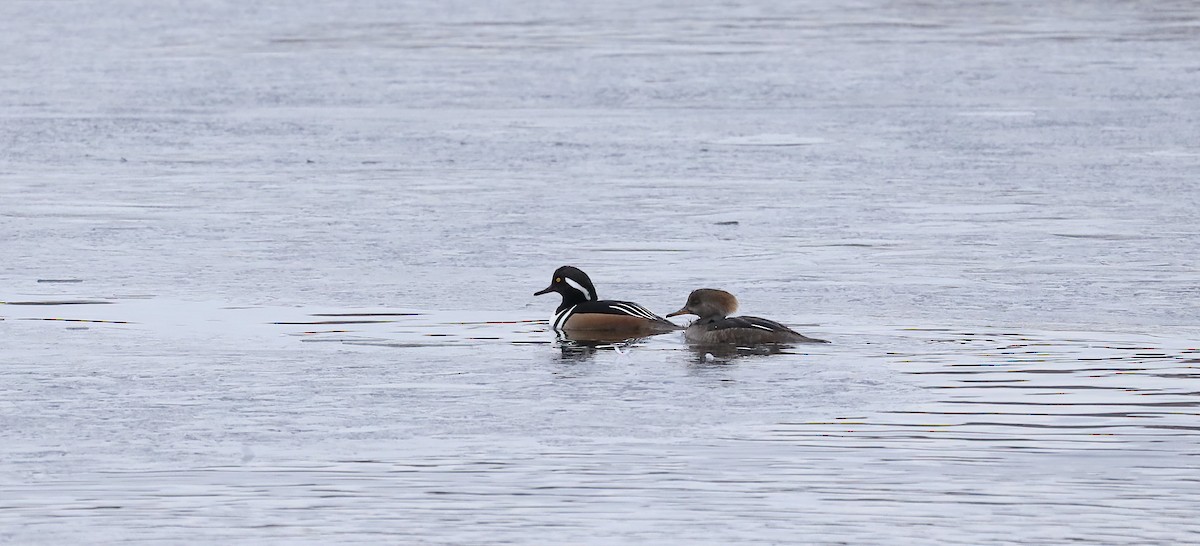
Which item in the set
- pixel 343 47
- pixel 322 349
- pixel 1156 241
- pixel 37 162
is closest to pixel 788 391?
pixel 322 349

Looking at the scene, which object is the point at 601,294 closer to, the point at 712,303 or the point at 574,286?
the point at 574,286

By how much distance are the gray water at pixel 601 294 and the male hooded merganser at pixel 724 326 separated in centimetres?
11

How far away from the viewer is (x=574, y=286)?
9.26 metres

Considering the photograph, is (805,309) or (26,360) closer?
(26,360)

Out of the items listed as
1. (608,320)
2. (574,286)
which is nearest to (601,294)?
(574,286)

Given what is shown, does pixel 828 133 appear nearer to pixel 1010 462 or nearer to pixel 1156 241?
pixel 1156 241

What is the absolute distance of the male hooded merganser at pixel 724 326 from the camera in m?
8.48

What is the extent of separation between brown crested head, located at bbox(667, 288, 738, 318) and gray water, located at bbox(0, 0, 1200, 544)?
0.62 feet

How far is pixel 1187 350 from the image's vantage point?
8258 mm

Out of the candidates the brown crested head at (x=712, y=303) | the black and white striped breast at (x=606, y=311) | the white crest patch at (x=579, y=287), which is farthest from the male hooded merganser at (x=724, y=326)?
the white crest patch at (x=579, y=287)

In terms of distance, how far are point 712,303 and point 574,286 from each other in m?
0.70

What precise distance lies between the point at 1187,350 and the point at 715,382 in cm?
195

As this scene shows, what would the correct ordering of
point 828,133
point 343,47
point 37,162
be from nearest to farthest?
point 37,162, point 828,133, point 343,47

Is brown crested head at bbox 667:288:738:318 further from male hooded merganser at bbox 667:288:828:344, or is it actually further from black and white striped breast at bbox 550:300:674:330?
black and white striped breast at bbox 550:300:674:330
